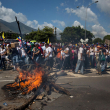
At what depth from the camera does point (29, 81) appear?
5297 millimetres

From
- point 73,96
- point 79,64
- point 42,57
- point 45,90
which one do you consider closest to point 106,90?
point 73,96

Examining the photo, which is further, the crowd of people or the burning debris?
the crowd of people

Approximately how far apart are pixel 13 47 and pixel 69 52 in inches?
167

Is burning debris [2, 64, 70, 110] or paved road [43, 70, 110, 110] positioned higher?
burning debris [2, 64, 70, 110]

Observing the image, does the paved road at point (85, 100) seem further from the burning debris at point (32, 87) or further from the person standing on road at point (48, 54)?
the person standing on road at point (48, 54)

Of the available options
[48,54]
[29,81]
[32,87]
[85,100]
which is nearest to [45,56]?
[48,54]

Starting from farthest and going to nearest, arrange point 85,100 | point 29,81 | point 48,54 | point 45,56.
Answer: point 45,56
point 48,54
point 29,81
point 85,100

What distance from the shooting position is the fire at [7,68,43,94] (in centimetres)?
499

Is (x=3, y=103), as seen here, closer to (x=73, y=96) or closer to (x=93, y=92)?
(x=73, y=96)

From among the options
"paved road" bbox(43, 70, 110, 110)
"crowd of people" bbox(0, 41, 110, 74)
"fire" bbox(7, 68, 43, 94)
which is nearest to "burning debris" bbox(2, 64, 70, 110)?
"fire" bbox(7, 68, 43, 94)

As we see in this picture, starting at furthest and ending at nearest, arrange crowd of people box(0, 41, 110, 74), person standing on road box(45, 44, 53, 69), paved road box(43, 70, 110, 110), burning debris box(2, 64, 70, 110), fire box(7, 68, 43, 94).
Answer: person standing on road box(45, 44, 53, 69), crowd of people box(0, 41, 110, 74), fire box(7, 68, 43, 94), burning debris box(2, 64, 70, 110), paved road box(43, 70, 110, 110)

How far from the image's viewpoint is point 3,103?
163 inches

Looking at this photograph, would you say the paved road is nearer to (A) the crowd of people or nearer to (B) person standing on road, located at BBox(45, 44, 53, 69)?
(A) the crowd of people

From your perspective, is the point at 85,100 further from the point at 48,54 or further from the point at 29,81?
the point at 48,54
